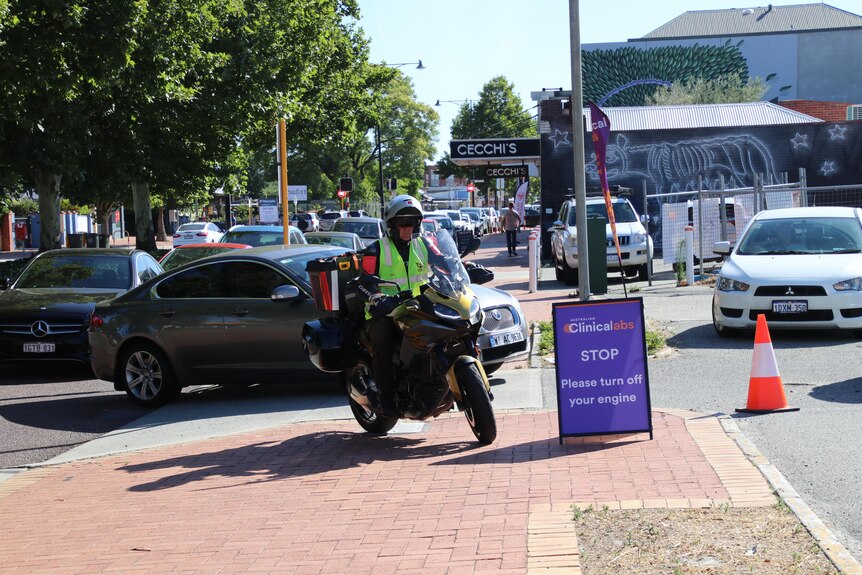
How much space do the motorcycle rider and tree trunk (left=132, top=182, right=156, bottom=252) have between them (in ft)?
97.1

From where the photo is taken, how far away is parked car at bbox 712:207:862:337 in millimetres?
13008

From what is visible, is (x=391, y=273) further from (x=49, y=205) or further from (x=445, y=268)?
(x=49, y=205)

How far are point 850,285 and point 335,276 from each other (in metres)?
7.24

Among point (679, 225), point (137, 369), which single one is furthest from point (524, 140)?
point (137, 369)

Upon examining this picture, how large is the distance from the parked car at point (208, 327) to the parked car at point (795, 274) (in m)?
5.11

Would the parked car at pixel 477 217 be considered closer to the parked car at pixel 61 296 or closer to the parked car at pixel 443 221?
the parked car at pixel 443 221

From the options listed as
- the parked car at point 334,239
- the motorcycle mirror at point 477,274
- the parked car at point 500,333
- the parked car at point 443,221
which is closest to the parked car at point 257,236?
the parked car at point 334,239

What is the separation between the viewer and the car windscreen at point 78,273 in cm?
1477

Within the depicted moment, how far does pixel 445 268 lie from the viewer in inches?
310

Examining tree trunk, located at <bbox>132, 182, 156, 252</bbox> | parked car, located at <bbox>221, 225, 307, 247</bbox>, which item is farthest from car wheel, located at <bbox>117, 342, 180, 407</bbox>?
tree trunk, located at <bbox>132, 182, 156, 252</bbox>

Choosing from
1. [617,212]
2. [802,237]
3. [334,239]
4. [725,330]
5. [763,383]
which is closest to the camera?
[763,383]

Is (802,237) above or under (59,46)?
under

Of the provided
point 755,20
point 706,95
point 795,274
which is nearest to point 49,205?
point 795,274

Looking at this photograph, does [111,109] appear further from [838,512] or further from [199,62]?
[838,512]
